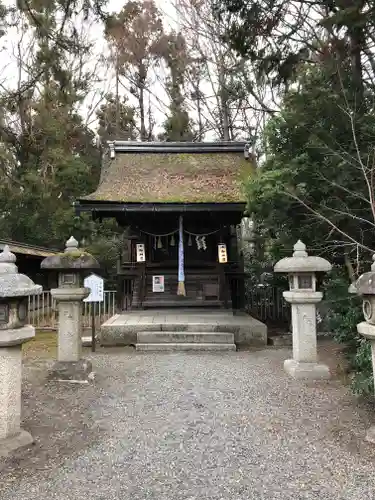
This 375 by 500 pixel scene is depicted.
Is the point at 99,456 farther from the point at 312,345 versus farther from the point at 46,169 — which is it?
the point at 46,169

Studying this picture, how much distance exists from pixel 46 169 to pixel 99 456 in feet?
53.9

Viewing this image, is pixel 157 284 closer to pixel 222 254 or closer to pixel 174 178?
pixel 222 254

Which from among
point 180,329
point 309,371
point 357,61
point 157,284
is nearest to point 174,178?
point 157,284

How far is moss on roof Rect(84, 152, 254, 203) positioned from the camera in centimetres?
1038

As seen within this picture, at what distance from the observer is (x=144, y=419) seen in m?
4.02

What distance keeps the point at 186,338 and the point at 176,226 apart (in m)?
4.38

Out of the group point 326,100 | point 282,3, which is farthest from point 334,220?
point 282,3

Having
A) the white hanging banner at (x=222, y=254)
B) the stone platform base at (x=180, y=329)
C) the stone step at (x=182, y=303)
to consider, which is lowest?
the stone platform base at (x=180, y=329)

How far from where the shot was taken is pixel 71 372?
18.0 ft

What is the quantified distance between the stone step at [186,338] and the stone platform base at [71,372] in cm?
259

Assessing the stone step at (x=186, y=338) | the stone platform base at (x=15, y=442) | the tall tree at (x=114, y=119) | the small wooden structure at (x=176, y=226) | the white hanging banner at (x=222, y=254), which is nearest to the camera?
the stone platform base at (x=15, y=442)

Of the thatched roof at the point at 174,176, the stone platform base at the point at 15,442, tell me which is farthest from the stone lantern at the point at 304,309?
the thatched roof at the point at 174,176

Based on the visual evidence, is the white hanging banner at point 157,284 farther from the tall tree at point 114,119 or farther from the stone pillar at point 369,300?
the tall tree at point 114,119

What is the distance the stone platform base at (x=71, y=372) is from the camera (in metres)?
5.45
